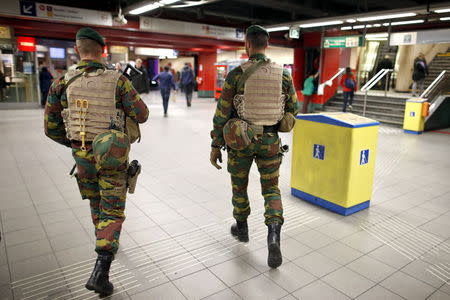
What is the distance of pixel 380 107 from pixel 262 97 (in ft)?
32.1

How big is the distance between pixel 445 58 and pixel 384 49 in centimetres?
325

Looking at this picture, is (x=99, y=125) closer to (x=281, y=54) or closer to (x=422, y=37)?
(x=422, y=37)

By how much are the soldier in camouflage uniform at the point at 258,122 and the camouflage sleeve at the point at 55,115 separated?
104 cm

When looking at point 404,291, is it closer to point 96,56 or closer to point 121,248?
point 121,248

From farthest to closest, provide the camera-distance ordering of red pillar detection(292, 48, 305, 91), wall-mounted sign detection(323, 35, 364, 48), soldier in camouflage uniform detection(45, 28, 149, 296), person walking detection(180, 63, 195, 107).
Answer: red pillar detection(292, 48, 305, 91)
person walking detection(180, 63, 195, 107)
wall-mounted sign detection(323, 35, 364, 48)
soldier in camouflage uniform detection(45, 28, 149, 296)

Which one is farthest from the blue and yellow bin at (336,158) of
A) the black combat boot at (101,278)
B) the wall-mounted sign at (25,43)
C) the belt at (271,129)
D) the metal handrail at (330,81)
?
the wall-mounted sign at (25,43)

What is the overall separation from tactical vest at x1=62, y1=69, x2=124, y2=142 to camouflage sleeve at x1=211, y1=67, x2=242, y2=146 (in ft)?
2.42

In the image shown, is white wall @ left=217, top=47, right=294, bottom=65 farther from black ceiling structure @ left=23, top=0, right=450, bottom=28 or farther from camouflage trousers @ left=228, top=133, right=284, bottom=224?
camouflage trousers @ left=228, top=133, right=284, bottom=224

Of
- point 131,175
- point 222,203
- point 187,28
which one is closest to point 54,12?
point 187,28

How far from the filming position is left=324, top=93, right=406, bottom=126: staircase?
1015 centimetres

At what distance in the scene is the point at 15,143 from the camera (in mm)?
6473

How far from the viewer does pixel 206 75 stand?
18734 mm

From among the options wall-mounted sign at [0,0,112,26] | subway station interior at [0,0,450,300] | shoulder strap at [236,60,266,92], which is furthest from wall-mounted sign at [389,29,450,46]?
shoulder strap at [236,60,266,92]

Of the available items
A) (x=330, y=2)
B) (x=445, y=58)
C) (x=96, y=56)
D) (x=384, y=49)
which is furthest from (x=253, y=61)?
(x=384, y=49)
